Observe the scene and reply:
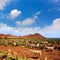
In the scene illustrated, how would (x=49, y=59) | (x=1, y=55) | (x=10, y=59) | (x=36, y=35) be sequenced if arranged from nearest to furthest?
(x=10, y=59) → (x=1, y=55) → (x=49, y=59) → (x=36, y=35)

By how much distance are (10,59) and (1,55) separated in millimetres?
1230

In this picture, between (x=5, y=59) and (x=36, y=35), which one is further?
(x=36, y=35)

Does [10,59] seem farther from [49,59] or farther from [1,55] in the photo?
[49,59]

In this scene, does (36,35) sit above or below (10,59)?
above

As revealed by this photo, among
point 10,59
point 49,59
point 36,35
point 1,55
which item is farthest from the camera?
point 36,35

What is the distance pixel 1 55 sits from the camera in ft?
34.5

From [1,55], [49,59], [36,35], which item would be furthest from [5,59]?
[36,35]

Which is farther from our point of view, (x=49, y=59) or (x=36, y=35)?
(x=36, y=35)

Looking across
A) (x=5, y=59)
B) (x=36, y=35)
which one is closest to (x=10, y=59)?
(x=5, y=59)

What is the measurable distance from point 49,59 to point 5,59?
4.65 m

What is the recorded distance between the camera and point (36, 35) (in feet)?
288

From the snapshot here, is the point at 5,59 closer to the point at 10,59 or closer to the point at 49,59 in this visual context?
the point at 10,59

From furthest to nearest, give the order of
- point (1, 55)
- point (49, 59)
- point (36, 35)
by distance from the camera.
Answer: point (36, 35), point (49, 59), point (1, 55)

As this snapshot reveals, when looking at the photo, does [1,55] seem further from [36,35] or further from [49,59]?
[36,35]
